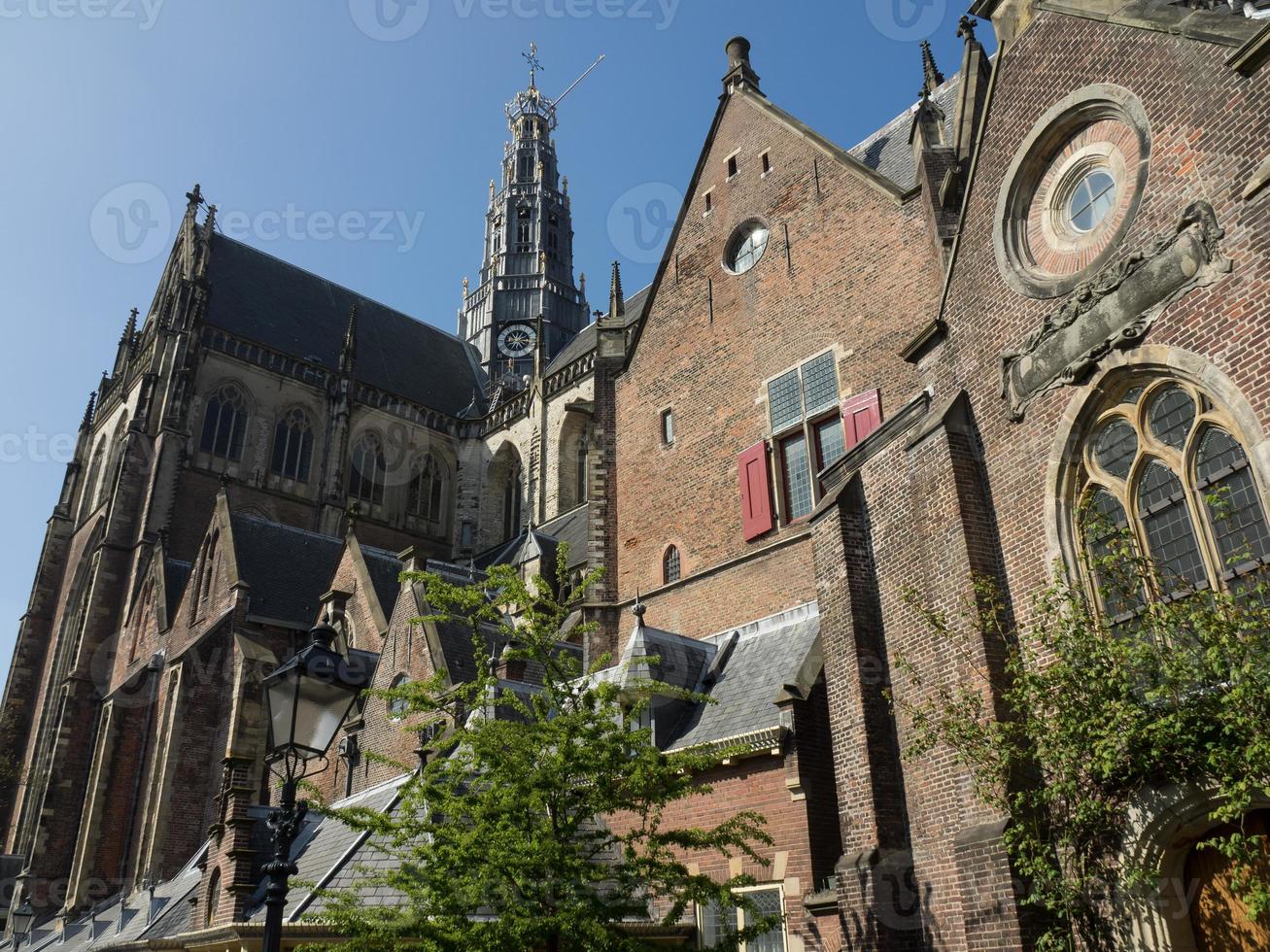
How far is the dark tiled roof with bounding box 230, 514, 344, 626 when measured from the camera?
97.7 ft

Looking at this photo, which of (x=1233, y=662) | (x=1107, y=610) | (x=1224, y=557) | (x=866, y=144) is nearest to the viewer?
(x=1233, y=662)

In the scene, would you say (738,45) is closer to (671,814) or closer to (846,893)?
(671,814)

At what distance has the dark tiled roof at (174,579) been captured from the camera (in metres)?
33.9

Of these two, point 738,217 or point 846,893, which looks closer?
point 846,893

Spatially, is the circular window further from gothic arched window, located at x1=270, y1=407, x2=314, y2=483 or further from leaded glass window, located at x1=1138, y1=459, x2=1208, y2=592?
gothic arched window, located at x1=270, y1=407, x2=314, y2=483

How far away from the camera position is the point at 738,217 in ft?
63.6

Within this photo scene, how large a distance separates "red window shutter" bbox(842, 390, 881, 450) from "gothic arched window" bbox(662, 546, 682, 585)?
413 centimetres

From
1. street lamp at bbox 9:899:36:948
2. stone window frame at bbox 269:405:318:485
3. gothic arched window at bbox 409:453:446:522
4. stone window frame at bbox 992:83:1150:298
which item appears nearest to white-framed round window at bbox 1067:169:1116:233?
stone window frame at bbox 992:83:1150:298

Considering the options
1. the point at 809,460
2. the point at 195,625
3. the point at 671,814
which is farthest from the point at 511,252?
the point at 671,814

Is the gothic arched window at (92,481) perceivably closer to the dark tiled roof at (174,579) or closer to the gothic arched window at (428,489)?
the dark tiled roof at (174,579)

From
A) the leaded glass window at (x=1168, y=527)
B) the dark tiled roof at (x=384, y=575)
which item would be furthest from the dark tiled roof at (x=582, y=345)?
the leaded glass window at (x=1168, y=527)

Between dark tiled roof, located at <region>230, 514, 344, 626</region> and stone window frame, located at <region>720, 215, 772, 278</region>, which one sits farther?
dark tiled roof, located at <region>230, 514, 344, 626</region>

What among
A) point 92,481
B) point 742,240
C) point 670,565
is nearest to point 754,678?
point 670,565

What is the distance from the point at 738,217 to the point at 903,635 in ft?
34.9
